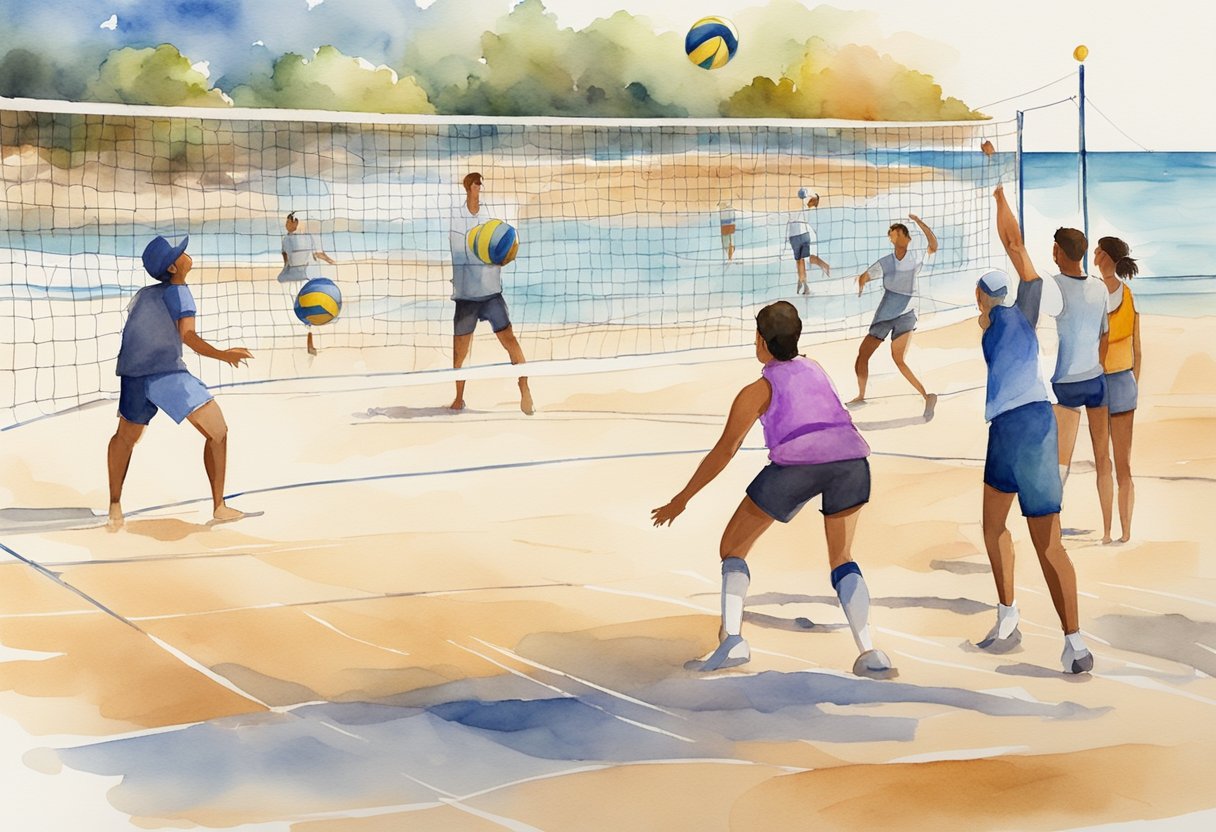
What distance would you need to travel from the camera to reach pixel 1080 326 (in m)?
5.71

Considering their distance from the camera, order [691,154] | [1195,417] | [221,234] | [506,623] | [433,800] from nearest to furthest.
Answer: [433,800] < [506,623] < [1195,417] < [221,234] < [691,154]

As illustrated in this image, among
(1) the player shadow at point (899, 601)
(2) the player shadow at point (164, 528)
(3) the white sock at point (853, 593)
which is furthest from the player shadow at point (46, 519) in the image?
(3) the white sock at point (853, 593)

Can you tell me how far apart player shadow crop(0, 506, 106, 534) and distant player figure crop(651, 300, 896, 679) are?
362cm

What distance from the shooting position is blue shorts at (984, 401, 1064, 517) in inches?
179

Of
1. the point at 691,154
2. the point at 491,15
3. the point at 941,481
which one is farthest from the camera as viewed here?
the point at 691,154

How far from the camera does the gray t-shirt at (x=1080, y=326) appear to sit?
5.61 m

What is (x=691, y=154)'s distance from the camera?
36.2 m

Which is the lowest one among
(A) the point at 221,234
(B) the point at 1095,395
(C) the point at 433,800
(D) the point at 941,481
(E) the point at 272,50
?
(C) the point at 433,800

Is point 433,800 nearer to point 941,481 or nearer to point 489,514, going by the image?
point 489,514

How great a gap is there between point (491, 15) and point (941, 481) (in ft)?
45.7

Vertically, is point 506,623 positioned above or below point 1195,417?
below

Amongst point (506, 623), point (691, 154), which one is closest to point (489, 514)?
point (506, 623)

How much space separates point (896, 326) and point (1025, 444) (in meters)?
4.57

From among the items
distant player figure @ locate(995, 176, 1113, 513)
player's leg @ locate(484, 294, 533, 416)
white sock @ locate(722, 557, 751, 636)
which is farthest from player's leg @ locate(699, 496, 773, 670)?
player's leg @ locate(484, 294, 533, 416)
